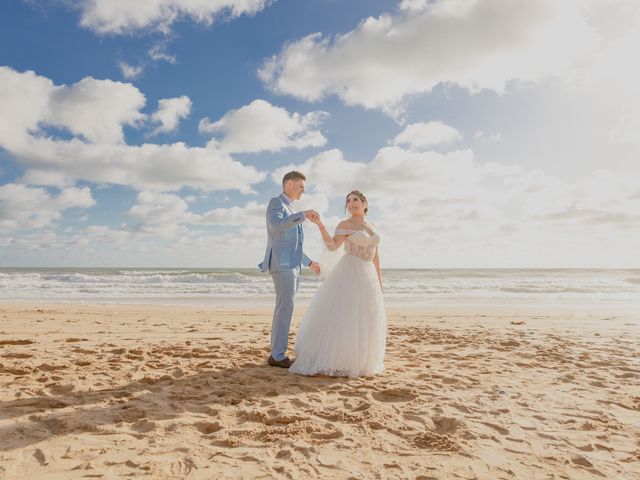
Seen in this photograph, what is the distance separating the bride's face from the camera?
5.50m

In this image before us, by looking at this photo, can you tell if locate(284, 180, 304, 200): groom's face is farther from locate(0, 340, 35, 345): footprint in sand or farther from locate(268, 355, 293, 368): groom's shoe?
locate(0, 340, 35, 345): footprint in sand

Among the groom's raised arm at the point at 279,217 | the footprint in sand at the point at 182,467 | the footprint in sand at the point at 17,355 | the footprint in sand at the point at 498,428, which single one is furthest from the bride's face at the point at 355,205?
the footprint in sand at the point at 17,355

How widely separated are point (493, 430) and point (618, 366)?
3542mm

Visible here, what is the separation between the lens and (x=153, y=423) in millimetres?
3438

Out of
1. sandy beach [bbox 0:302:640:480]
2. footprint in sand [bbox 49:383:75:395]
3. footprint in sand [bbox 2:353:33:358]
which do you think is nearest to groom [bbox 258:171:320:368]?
sandy beach [bbox 0:302:640:480]

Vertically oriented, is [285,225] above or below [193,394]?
above

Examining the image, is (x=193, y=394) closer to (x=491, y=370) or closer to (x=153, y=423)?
(x=153, y=423)

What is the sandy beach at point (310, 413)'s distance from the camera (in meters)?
2.81

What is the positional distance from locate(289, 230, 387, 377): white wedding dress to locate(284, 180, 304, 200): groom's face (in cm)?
A: 71

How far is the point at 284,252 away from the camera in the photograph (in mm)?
5234

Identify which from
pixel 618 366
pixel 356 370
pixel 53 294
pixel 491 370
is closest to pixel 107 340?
pixel 356 370

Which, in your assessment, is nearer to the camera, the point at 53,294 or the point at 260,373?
the point at 260,373

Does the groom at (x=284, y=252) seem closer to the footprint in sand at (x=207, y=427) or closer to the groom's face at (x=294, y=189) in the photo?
→ the groom's face at (x=294, y=189)

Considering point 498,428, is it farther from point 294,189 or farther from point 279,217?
point 294,189
